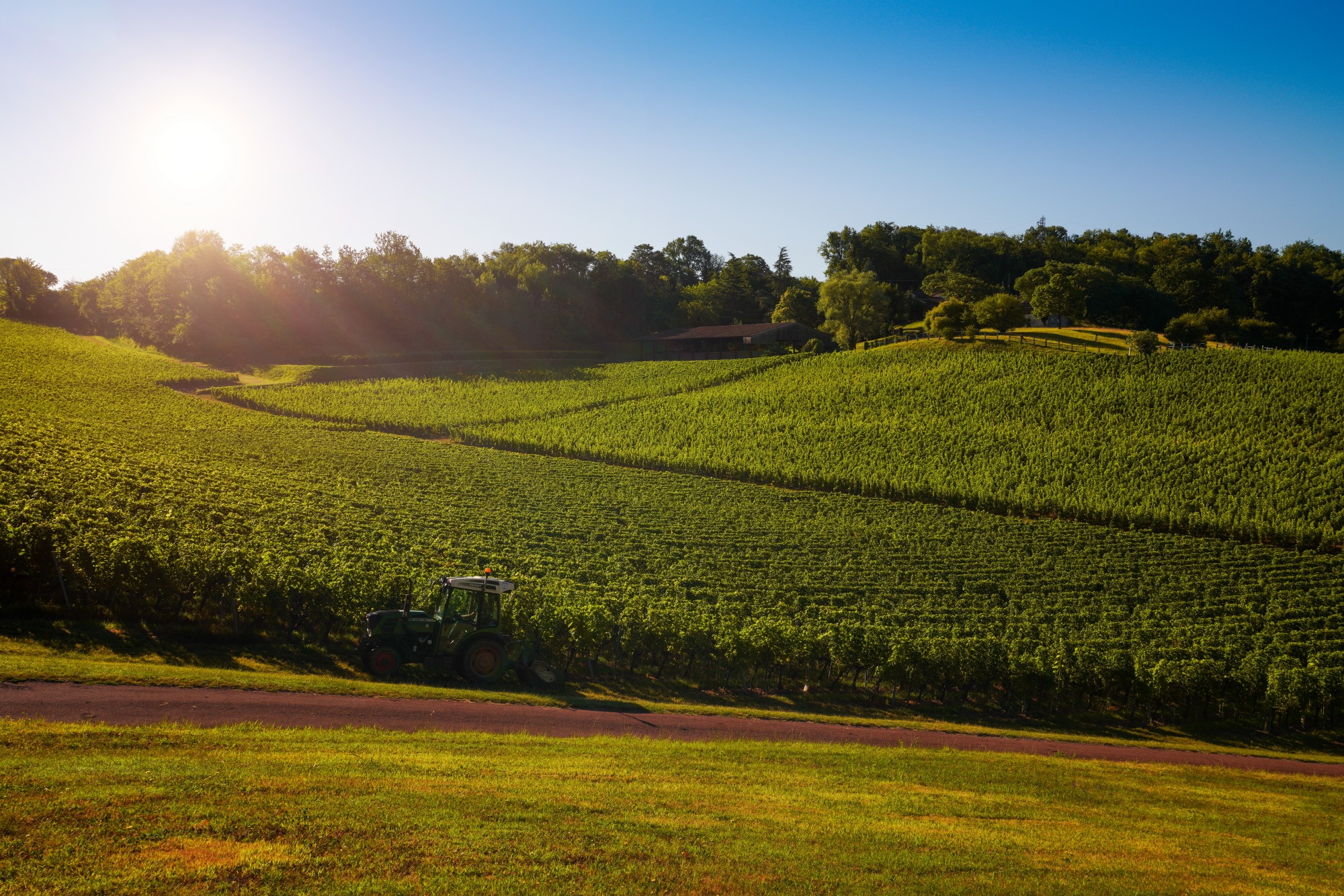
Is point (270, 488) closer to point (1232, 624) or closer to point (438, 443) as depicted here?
point (438, 443)

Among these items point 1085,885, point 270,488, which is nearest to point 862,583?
point 1085,885

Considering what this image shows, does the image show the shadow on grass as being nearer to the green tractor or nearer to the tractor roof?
the green tractor

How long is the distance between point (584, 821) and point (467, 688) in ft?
28.4

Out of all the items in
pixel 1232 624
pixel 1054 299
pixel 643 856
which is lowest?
pixel 1232 624

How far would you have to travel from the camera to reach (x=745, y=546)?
116ft

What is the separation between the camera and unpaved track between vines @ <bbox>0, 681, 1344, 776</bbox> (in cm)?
1402

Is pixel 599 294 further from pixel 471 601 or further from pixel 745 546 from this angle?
pixel 471 601

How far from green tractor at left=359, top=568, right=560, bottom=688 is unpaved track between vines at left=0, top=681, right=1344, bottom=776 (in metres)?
2.13

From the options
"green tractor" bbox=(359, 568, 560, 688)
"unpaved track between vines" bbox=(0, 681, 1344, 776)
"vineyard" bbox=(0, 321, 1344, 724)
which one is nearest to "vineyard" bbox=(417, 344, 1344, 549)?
"vineyard" bbox=(0, 321, 1344, 724)

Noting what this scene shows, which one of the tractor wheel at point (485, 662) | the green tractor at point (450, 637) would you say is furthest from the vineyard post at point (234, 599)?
the tractor wheel at point (485, 662)

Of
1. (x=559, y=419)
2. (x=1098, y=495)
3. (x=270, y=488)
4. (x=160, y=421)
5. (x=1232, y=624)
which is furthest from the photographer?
(x=559, y=419)

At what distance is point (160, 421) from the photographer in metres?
54.1

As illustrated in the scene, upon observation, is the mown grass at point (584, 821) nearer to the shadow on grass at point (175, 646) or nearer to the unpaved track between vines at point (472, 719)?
the unpaved track between vines at point (472, 719)

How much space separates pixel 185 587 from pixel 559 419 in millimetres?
46652
